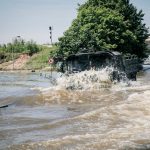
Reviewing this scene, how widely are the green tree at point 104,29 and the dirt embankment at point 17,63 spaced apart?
28623 millimetres

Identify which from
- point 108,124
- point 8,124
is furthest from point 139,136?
point 8,124

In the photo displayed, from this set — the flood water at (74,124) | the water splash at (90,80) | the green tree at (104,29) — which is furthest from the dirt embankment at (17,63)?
the flood water at (74,124)

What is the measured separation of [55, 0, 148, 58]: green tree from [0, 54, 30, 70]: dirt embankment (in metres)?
28.6

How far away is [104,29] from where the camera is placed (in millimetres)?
34469

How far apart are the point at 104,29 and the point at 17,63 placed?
3568 cm

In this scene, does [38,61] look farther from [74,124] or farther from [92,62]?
[74,124]

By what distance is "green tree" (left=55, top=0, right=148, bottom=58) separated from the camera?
32750mm

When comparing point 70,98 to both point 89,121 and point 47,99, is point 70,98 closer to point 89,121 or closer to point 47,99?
point 47,99

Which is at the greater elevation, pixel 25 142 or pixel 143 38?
pixel 143 38

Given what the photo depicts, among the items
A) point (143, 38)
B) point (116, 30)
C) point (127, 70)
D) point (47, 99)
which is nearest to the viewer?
point (47, 99)

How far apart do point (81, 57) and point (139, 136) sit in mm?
13847

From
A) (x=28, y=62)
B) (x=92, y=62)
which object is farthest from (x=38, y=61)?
(x=92, y=62)

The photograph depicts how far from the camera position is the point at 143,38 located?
40.8 metres

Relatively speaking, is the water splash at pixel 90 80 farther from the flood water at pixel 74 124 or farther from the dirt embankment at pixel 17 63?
the dirt embankment at pixel 17 63
